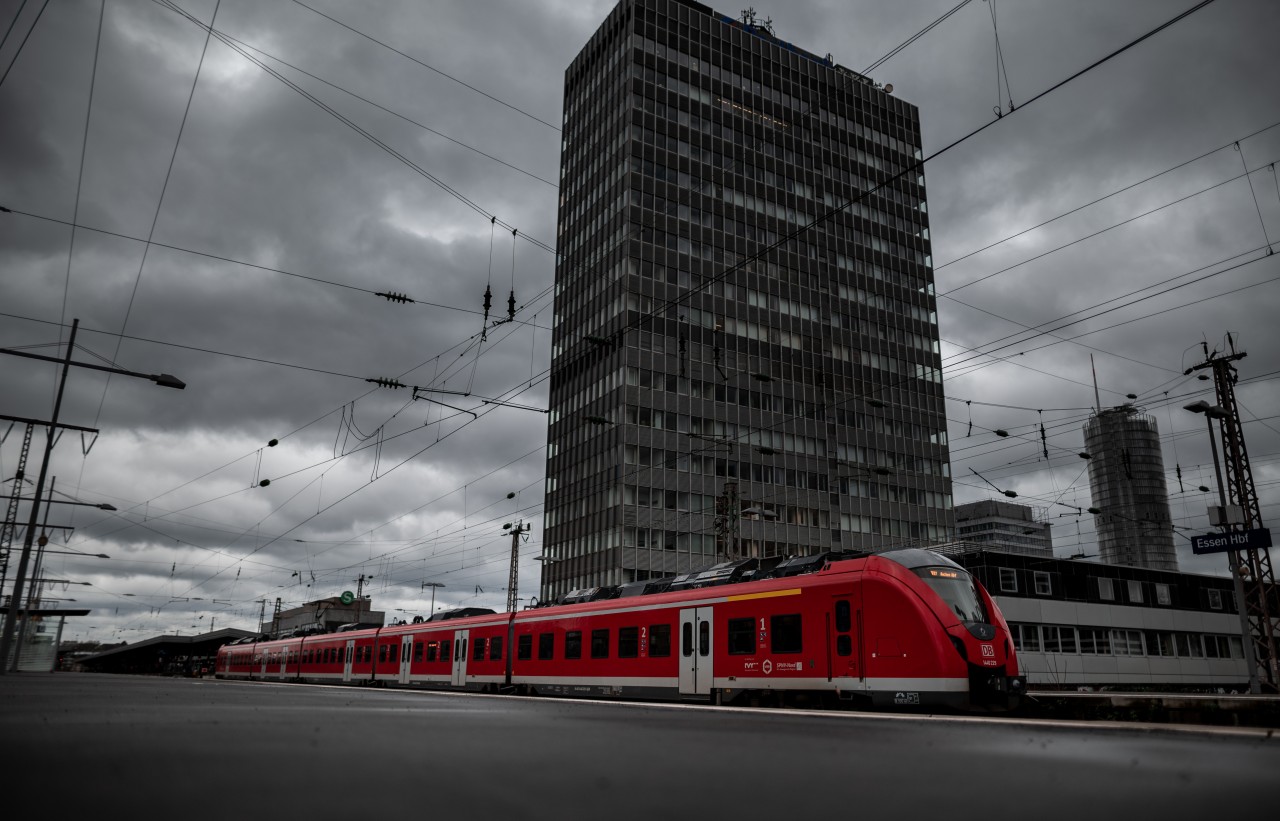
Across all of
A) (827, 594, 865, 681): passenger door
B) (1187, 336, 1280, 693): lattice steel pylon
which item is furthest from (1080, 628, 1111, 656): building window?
(827, 594, 865, 681): passenger door

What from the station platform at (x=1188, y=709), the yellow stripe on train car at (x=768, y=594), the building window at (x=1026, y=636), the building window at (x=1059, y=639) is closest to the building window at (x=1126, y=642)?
the building window at (x=1059, y=639)

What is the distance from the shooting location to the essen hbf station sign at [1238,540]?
25.1 meters

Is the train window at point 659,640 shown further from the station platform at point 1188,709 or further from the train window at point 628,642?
the station platform at point 1188,709

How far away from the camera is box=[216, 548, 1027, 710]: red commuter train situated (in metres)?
15.9

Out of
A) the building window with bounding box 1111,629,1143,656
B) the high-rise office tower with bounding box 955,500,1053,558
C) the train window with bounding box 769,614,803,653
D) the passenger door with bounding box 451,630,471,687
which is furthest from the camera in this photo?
the high-rise office tower with bounding box 955,500,1053,558

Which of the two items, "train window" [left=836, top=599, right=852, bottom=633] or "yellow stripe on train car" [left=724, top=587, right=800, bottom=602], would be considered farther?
"yellow stripe on train car" [left=724, top=587, right=800, bottom=602]

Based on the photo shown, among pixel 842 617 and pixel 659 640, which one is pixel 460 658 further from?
pixel 842 617

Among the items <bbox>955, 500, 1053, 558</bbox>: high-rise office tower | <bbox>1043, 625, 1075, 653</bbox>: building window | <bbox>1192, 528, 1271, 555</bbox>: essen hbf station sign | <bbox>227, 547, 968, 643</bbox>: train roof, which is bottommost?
<bbox>1043, 625, 1075, 653</bbox>: building window

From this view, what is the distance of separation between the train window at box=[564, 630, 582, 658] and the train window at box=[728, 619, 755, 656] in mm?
6910

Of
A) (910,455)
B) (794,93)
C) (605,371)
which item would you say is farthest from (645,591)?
(794,93)

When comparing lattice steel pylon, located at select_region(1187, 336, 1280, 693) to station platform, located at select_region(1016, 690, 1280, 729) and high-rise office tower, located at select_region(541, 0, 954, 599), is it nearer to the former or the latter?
station platform, located at select_region(1016, 690, 1280, 729)

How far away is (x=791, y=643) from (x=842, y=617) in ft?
5.03

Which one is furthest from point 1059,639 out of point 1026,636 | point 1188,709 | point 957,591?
point 1188,709

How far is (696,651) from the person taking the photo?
20844 millimetres
